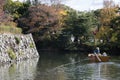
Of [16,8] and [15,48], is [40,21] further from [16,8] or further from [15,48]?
[15,48]

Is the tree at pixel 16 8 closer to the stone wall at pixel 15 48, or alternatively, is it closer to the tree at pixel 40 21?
the tree at pixel 40 21

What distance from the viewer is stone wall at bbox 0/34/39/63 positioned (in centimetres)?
4591

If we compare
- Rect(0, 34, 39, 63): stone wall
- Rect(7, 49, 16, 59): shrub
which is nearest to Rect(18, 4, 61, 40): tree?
Rect(0, 34, 39, 63): stone wall

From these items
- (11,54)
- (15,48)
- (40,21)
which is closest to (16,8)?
(40,21)

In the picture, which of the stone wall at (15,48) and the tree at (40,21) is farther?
the tree at (40,21)

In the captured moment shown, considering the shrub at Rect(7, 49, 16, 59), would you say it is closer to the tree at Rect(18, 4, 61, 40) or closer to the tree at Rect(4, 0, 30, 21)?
the tree at Rect(18, 4, 61, 40)

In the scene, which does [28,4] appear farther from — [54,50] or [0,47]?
[0,47]

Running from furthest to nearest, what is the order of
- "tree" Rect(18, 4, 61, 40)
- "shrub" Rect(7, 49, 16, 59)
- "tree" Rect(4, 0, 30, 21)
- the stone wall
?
"tree" Rect(4, 0, 30, 21) < "tree" Rect(18, 4, 61, 40) < "shrub" Rect(7, 49, 16, 59) < the stone wall

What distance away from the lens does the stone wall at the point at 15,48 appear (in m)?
45.9

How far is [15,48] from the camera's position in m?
50.1

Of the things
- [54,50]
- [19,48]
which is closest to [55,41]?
[54,50]

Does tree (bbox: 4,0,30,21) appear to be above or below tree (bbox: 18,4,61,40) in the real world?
above

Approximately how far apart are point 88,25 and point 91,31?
1.51 metres

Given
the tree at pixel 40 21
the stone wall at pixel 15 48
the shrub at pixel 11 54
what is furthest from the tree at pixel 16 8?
the shrub at pixel 11 54
